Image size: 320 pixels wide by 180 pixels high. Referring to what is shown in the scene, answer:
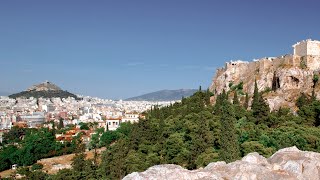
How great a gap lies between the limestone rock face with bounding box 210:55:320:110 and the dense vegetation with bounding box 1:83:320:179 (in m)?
3.34

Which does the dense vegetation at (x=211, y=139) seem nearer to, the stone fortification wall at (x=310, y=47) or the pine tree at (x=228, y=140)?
the pine tree at (x=228, y=140)

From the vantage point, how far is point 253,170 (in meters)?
10.6

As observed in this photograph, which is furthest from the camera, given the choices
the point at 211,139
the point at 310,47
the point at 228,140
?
the point at 310,47

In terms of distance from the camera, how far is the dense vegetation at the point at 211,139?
1077 inches

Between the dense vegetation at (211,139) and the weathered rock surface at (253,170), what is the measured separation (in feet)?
41.2

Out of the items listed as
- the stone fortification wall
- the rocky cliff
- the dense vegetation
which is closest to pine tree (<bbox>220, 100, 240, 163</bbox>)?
the dense vegetation

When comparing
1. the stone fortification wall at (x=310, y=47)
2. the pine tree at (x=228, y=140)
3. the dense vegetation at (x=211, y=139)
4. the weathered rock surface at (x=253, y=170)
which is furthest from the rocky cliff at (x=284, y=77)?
the weathered rock surface at (x=253, y=170)

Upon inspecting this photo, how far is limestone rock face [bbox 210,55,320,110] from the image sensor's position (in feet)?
148

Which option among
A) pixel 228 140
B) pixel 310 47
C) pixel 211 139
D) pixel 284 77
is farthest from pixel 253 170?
pixel 310 47

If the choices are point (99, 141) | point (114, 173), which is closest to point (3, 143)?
point (99, 141)

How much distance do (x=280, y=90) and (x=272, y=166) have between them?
37.9 metres

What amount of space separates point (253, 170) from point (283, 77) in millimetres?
38375

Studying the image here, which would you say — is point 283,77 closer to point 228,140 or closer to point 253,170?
point 228,140

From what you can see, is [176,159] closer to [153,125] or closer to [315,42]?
[153,125]
